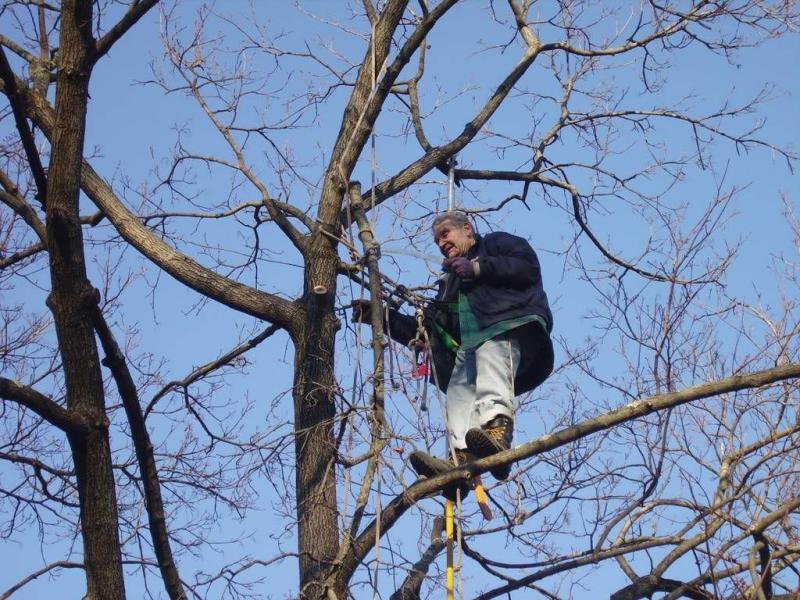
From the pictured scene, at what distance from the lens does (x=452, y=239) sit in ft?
23.3


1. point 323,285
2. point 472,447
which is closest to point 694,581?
point 472,447

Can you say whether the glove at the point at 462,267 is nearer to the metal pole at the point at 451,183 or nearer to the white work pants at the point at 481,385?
the white work pants at the point at 481,385

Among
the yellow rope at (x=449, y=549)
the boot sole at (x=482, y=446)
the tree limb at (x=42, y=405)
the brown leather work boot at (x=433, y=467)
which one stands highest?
the tree limb at (x=42, y=405)

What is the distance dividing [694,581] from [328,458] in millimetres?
1871

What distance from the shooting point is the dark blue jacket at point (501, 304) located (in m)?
6.73

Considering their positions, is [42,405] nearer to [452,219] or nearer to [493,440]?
[493,440]

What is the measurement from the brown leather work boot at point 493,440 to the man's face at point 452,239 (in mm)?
1075

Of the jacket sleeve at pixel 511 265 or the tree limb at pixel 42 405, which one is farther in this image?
the jacket sleeve at pixel 511 265

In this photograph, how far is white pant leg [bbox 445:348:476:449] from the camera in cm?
689

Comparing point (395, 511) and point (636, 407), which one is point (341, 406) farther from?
point (636, 407)

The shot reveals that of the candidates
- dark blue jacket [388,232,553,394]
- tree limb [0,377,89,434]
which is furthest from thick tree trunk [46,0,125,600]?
dark blue jacket [388,232,553,394]

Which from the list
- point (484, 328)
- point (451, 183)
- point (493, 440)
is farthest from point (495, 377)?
point (451, 183)

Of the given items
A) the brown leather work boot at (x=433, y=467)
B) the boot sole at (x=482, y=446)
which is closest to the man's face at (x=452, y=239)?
the boot sole at (x=482, y=446)

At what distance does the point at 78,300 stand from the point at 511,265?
7.23ft
